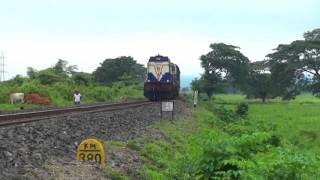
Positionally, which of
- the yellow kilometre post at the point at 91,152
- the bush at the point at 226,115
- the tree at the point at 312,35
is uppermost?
the tree at the point at 312,35

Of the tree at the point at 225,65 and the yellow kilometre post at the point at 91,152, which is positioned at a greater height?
the tree at the point at 225,65

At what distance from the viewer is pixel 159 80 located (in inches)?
1764

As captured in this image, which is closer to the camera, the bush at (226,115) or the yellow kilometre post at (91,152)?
the yellow kilometre post at (91,152)

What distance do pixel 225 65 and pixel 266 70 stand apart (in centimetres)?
620

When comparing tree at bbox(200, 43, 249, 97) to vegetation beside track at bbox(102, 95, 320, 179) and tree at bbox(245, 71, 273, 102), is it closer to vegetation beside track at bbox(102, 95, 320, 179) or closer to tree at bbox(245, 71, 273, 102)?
tree at bbox(245, 71, 273, 102)

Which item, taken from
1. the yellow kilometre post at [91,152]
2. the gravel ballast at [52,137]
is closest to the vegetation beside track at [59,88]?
the gravel ballast at [52,137]

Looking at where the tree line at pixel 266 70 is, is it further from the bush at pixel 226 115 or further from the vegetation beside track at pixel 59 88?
the bush at pixel 226 115

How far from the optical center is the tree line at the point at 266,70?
277ft

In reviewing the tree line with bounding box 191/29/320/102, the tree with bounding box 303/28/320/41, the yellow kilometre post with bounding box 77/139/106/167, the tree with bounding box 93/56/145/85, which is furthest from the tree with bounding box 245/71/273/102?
the yellow kilometre post with bounding box 77/139/106/167

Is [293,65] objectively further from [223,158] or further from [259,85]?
[223,158]

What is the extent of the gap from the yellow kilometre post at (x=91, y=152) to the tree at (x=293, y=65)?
2895 inches

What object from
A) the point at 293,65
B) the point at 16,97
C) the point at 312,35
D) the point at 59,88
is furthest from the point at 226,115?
the point at 312,35

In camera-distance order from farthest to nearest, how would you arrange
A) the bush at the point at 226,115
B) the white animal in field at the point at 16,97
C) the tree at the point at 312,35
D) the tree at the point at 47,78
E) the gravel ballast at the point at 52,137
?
the tree at the point at 312,35 → the tree at the point at 47,78 → the white animal in field at the point at 16,97 → the bush at the point at 226,115 → the gravel ballast at the point at 52,137

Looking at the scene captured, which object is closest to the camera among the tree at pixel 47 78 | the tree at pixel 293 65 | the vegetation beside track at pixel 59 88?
the vegetation beside track at pixel 59 88
